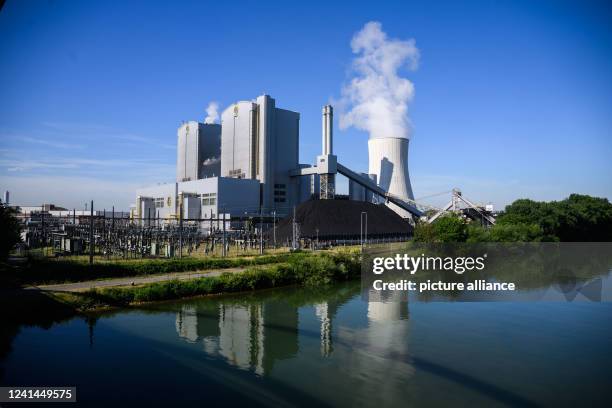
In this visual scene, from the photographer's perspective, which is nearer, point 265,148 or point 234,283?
point 234,283

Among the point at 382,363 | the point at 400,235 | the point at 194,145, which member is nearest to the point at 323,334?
the point at 382,363

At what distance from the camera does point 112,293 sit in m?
11.4

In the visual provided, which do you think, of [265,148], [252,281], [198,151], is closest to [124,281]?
[252,281]

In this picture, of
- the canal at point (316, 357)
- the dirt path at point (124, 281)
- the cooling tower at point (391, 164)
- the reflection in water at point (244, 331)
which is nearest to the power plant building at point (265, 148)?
the cooling tower at point (391, 164)

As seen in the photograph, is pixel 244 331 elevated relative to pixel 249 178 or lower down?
lower down

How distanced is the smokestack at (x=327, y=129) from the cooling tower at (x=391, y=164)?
337cm

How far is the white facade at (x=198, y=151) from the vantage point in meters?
42.4

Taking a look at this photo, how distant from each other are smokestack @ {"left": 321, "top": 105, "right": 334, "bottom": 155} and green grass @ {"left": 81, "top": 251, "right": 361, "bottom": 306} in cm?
1777

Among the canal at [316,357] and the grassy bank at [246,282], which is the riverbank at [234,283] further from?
the canal at [316,357]

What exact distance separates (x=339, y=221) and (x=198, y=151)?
19.9 meters

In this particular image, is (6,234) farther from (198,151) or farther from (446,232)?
(198,151)

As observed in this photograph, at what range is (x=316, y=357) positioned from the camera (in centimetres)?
841

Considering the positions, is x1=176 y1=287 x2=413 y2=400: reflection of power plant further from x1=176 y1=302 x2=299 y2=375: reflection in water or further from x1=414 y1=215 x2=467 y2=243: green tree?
x1=414 y1=215 x2=467 y2=243: green tree

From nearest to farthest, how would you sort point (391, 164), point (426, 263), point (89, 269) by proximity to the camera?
point (89, 269) < point (426, 263) < point (391, 164)
